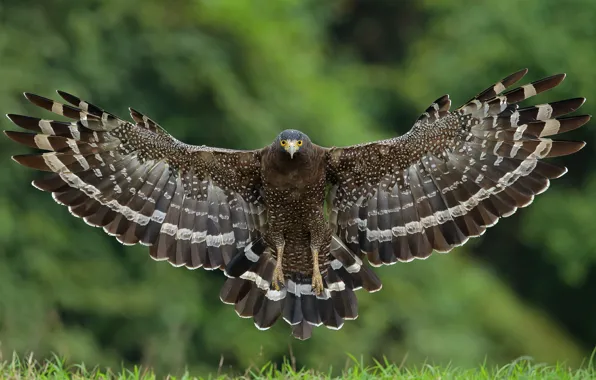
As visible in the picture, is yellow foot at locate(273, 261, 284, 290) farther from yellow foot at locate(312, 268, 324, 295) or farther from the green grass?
the green grass

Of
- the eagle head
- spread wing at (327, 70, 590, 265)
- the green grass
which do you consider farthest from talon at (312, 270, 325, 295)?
the eagle head

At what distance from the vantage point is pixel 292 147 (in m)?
8.77

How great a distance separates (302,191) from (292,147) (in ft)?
1.35

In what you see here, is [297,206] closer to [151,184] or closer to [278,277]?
[278,277]

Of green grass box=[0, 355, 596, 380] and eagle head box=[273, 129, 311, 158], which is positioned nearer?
green grass box=[0, 355, 596, 380]

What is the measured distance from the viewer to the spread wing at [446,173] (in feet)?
28.8

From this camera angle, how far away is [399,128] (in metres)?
25.7

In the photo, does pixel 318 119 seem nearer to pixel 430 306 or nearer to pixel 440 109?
pixel 430 306

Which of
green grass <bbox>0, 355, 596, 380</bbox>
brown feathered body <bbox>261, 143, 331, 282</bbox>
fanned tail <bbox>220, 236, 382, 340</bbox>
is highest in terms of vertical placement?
brown feathered body <bbox>261, 143, 331, 282</bbox>

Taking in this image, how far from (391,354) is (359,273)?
964 cm

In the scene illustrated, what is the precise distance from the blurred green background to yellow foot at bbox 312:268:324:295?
7.71 meters

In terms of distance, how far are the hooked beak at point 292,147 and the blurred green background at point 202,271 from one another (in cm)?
821

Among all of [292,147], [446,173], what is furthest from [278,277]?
[446,173]

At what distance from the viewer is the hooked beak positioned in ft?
28.7
